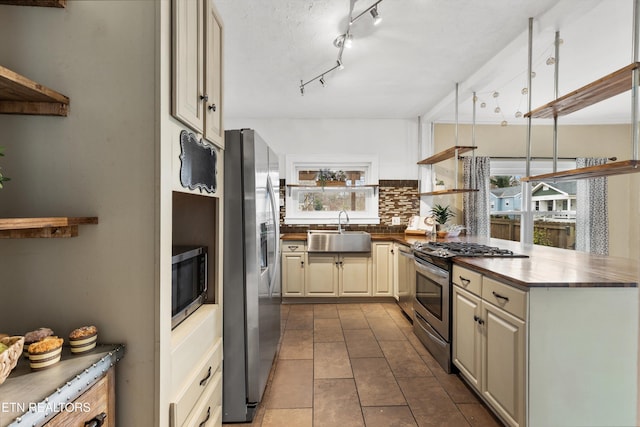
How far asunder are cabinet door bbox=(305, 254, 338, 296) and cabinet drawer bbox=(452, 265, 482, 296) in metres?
1.95

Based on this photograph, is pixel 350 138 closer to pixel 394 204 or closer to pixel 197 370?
pixel 394 204

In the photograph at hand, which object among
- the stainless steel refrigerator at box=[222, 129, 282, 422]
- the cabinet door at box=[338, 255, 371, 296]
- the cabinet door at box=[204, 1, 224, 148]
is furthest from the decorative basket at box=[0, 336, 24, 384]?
the cabinet door at box=[338, 255, 371, 296]

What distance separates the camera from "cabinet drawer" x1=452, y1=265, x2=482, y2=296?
6.45 ft

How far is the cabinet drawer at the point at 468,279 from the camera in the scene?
1.97 metres

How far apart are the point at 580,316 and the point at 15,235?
2314 millimetres

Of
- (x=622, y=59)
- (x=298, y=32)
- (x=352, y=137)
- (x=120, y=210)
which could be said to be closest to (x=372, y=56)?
(x=298, y=32)

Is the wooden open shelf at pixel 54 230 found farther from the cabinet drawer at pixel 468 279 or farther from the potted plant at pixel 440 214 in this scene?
the potted plant at pixel 440 214

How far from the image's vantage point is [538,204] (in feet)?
14.8

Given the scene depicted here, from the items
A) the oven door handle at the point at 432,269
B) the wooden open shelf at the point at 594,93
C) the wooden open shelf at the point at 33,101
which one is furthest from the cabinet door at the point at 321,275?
the wooden open shelf at the point at 33,101

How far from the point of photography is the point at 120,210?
92cm

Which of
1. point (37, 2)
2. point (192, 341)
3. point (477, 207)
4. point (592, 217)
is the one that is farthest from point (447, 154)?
point (37, 2)

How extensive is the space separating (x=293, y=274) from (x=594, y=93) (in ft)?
11.0

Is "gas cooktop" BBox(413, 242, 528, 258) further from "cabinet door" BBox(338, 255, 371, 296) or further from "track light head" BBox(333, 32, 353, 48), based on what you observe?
"track light head" BBox(333, 32, 353, 48)

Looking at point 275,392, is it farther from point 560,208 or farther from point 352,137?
point 560,208
